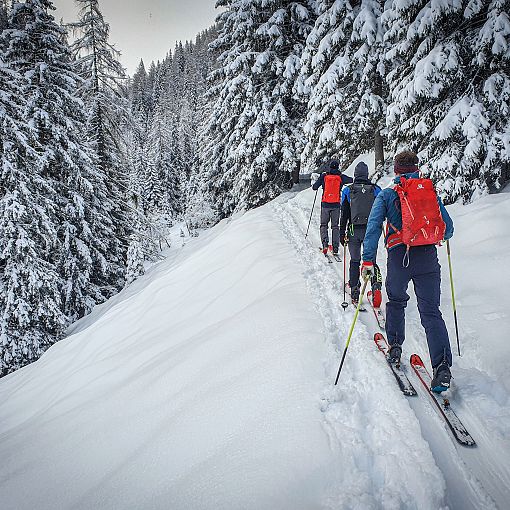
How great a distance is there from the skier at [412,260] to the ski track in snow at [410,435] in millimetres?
393

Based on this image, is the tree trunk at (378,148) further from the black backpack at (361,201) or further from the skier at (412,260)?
the skier at (412,260)

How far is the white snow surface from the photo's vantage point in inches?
93.9

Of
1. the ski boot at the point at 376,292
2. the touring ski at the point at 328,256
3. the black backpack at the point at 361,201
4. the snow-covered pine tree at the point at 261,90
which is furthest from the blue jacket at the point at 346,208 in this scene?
the snow-covered pine tree at the point at 261,90

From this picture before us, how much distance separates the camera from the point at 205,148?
19031 mm

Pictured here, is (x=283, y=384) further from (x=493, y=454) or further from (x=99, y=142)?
(x=99, y=142)

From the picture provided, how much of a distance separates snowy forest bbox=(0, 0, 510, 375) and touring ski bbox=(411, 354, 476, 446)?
6245 millimetres

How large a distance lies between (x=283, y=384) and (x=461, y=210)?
7.45m

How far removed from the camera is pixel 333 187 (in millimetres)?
7680

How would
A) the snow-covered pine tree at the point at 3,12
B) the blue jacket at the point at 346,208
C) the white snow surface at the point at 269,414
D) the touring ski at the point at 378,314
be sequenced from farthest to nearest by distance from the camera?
the snow-covered pine tree at the point at 3,12 < the blue jacket at the point at 346,208 < the touring ski at the point at 378,314 < the white snow surface at the point at 269,414

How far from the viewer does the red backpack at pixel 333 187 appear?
25.1ft

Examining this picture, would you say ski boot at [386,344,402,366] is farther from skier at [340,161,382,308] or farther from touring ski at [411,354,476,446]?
skier at [340,161,382,308]

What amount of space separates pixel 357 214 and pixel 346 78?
9.96m

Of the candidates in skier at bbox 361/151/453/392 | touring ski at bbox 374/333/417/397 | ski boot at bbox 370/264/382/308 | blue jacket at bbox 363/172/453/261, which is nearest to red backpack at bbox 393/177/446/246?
skier at bbox 361/151/453/392

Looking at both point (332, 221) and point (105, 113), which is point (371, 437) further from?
point (105, 113)
